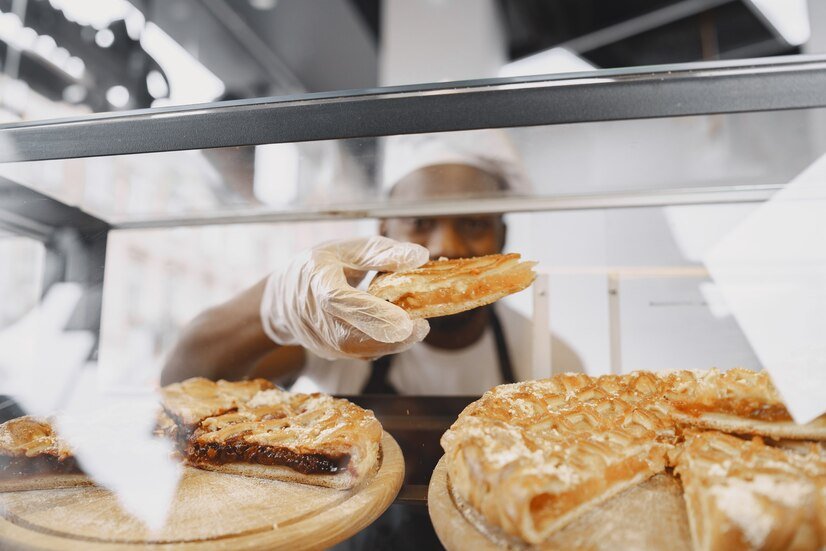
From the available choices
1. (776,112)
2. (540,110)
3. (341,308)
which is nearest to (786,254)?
(776,112)

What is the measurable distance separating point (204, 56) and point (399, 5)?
2.09 meters

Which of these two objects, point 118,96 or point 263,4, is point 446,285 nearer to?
point 263,4

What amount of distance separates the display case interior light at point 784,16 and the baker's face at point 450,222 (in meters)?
3.05

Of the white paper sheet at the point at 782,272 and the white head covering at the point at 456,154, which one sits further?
the white paper sheet at the point at 782,272

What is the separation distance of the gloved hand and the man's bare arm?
48cm

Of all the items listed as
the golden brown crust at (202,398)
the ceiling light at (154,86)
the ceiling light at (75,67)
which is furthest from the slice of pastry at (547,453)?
the ceiling light at (75,67)

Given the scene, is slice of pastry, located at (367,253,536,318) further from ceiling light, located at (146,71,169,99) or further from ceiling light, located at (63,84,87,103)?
ceiling light, located at (63,84,87,103)

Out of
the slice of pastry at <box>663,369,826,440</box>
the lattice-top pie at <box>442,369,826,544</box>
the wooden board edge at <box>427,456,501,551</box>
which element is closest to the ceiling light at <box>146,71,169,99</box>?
the lattice-top pie at <box>442,369,826,544</box>

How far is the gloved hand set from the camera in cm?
181

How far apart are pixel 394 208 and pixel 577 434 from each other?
1.32 meters

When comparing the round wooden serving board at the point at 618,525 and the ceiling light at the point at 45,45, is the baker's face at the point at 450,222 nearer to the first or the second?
the round wooden serving board at the point at 618,525

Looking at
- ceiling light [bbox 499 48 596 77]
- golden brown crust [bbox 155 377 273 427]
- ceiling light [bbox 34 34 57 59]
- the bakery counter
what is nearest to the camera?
the bakery counter

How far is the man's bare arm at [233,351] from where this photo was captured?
2725 millimetres

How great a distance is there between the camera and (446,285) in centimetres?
183
